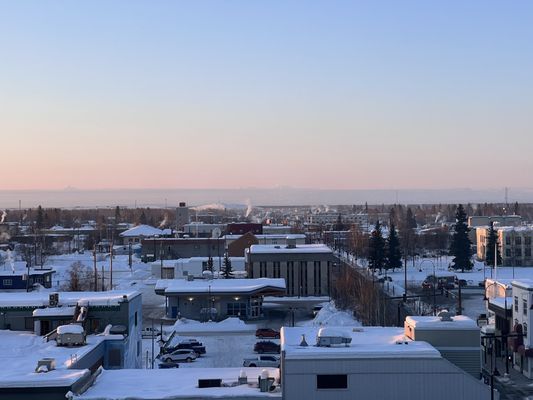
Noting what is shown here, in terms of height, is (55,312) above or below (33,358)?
above

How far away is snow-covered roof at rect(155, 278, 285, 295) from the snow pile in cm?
270

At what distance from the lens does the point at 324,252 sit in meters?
36.8

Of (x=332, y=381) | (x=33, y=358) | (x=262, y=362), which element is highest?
(x=332, y=381)

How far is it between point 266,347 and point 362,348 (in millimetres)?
10881

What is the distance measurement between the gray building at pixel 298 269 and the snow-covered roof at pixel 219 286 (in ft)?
13.4

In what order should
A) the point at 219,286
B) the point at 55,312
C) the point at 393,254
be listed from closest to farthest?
the point at 55,312, the point at 219,286, the point at 393,254

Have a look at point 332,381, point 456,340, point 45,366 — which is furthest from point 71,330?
point 456,340

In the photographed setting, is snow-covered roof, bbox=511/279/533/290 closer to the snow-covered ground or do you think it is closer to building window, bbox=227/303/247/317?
the snow-covered ground

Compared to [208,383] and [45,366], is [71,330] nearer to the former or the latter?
[45,366]

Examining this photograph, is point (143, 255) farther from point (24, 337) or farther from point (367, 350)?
point (367, 350)

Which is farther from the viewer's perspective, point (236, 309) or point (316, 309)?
point (316, 309)

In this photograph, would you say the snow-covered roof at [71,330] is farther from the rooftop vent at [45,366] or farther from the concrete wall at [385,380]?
the concrete wall at [385,380]

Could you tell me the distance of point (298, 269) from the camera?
121 feet

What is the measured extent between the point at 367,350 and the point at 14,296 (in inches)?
470
